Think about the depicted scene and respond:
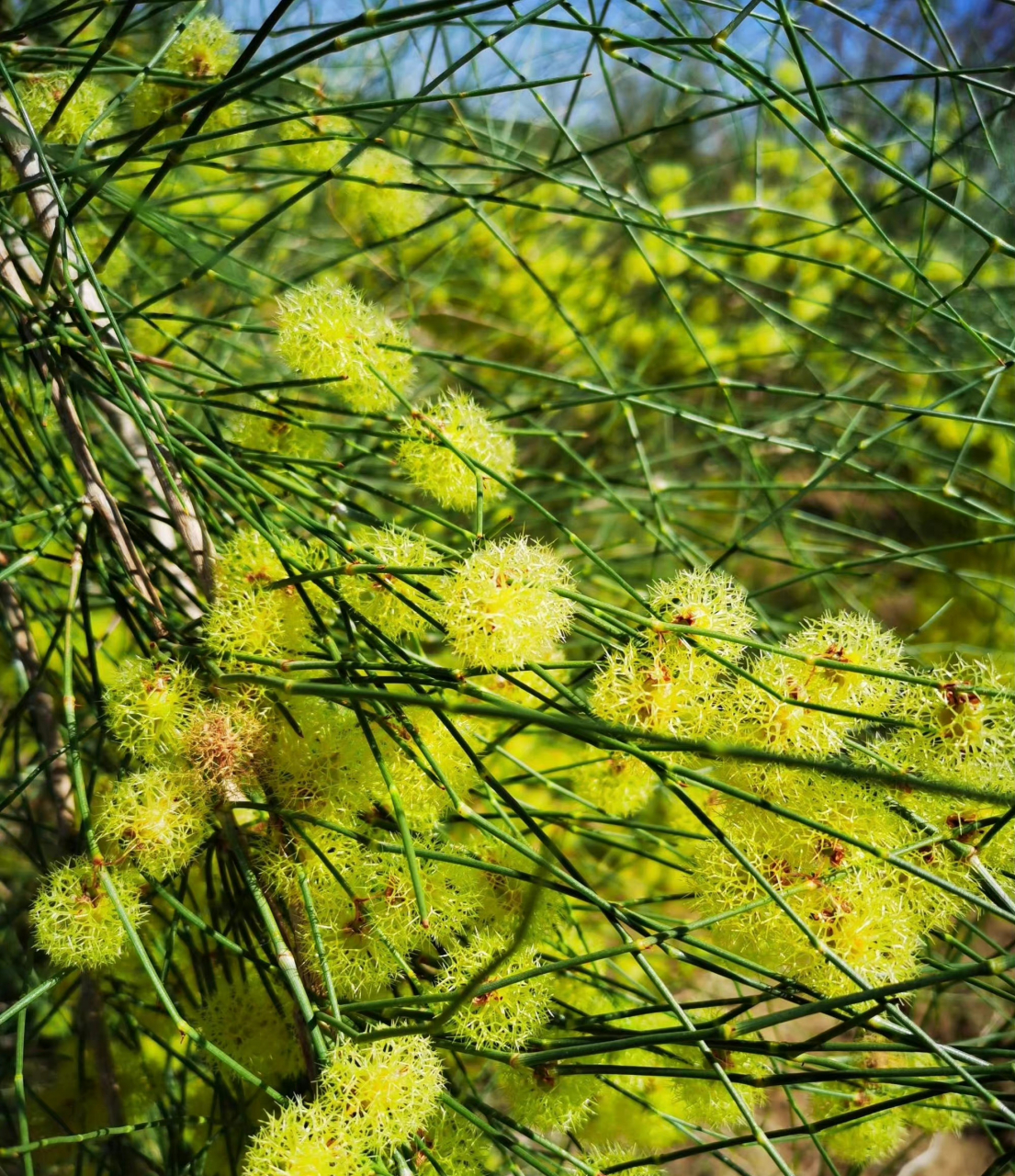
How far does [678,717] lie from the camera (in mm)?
534

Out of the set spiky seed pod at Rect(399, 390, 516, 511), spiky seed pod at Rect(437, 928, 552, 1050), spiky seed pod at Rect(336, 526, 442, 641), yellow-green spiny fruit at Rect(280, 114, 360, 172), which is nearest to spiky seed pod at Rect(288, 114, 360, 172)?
yellow-green spiny fruit at Rect(280, 114, 360, 172)

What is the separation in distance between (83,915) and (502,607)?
29cm

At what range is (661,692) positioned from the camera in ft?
1.72

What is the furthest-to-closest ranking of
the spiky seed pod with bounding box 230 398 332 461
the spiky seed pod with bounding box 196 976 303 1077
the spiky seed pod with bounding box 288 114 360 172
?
the spiky seed pod with bounding box 288 114 360 172, the spiky seed pod with bounding box 230 398 332 461, the spiky seed pod with bounding box 196 976 303 1077

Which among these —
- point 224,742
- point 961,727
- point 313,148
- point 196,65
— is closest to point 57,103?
point 196,65

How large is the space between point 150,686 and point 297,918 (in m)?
0.16

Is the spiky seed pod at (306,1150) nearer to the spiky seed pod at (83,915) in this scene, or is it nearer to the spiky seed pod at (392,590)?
the spiky seed pod at (83,915)

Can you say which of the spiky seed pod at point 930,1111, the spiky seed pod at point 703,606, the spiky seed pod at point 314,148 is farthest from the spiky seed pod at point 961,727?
the spiky seed pod at point 314,148

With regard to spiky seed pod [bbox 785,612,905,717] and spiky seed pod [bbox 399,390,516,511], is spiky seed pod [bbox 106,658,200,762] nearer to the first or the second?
spiky seed pod [bbox 399,390,516,511]

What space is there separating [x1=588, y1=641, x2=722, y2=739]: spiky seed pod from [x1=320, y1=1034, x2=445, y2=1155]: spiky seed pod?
20 cm

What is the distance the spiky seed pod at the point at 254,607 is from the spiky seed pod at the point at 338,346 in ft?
0.41

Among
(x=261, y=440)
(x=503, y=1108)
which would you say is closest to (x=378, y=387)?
(x=261, y=440)

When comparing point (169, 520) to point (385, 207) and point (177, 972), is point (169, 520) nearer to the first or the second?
point (177, 972)

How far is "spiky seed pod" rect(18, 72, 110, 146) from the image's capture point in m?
0.80
